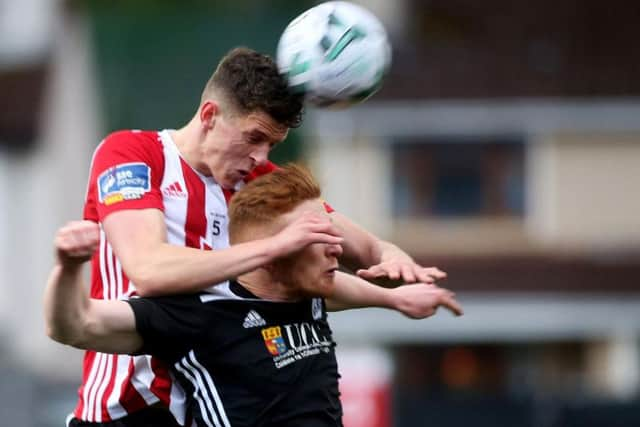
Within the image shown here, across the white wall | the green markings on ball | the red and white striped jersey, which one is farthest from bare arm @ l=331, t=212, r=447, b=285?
the white wall

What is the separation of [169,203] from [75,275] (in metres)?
1.01

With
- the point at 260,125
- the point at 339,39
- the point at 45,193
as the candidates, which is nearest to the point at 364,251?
the point at 260,125

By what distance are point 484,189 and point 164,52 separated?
717 centimetres

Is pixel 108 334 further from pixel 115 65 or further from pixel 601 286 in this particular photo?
pixel 601 286

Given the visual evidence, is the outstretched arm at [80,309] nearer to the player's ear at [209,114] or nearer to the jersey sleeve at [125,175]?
the jersey sleeve at [125,175]

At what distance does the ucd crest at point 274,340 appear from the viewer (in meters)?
5.19

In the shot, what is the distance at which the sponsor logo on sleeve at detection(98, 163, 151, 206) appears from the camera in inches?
216

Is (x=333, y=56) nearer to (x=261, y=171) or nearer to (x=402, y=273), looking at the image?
(x=261, y=171)

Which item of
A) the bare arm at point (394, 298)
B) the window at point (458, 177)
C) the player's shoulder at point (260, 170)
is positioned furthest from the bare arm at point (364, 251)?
the window at point (458, 177)

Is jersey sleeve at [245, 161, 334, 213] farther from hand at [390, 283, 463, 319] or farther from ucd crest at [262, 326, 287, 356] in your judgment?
ucd crest at [262, 326, 287, 356]

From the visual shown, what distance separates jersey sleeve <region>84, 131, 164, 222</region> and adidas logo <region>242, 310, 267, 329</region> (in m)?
0.58

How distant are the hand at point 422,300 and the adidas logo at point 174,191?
2.95ft

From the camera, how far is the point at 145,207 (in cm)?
546

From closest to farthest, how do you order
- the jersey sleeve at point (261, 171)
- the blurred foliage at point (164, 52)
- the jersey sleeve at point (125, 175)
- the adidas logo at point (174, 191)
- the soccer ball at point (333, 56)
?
the jersey sleeve at point (125, 175) → the soccer ball at point (333, 56) → the adidas logo at point (174, 191) → the jersey sleeve at point (261, 171) → the blurred foliage at point (164, 52)
